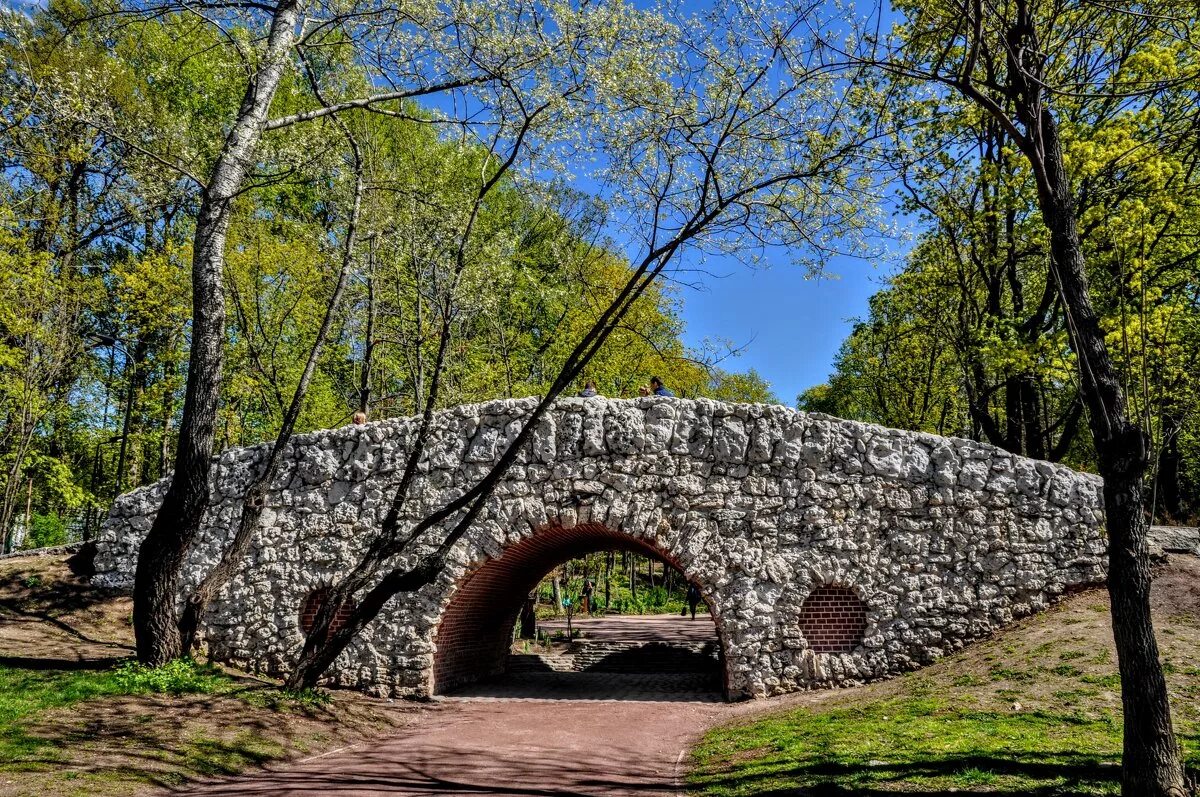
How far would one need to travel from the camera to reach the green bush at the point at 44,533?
20781 mm

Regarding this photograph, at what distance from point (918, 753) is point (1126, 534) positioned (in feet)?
8.11

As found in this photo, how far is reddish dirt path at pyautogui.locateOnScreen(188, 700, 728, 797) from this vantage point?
5.93m

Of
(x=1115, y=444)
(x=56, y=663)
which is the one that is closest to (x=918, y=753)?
(x=1115, y=444)

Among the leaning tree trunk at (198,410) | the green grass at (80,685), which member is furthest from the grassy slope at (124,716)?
the leaning tree trunk at (198,410)

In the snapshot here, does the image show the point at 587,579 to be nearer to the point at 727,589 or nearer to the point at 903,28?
the point at 727,589

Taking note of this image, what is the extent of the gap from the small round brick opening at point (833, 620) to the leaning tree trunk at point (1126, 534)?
561cm

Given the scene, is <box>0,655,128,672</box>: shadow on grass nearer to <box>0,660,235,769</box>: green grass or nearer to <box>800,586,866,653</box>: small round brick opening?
<box>0,660,235,769</box>: green grass

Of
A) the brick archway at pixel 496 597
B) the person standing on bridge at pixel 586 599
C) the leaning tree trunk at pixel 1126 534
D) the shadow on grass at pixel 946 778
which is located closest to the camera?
the leaning tree trunk at pixel 1126 534

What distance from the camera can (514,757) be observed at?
279 inches

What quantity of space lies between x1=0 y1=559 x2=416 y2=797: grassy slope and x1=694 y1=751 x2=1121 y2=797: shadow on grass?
448 centimetres

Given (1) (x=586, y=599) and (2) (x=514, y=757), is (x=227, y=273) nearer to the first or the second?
(2) (x=514, y=757)

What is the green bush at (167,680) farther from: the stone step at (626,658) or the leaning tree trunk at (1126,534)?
the leaning tree trunk at (1126,534)

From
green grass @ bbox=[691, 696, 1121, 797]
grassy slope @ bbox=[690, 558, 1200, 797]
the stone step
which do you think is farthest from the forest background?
the stone step

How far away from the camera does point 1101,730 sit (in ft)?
20.3
